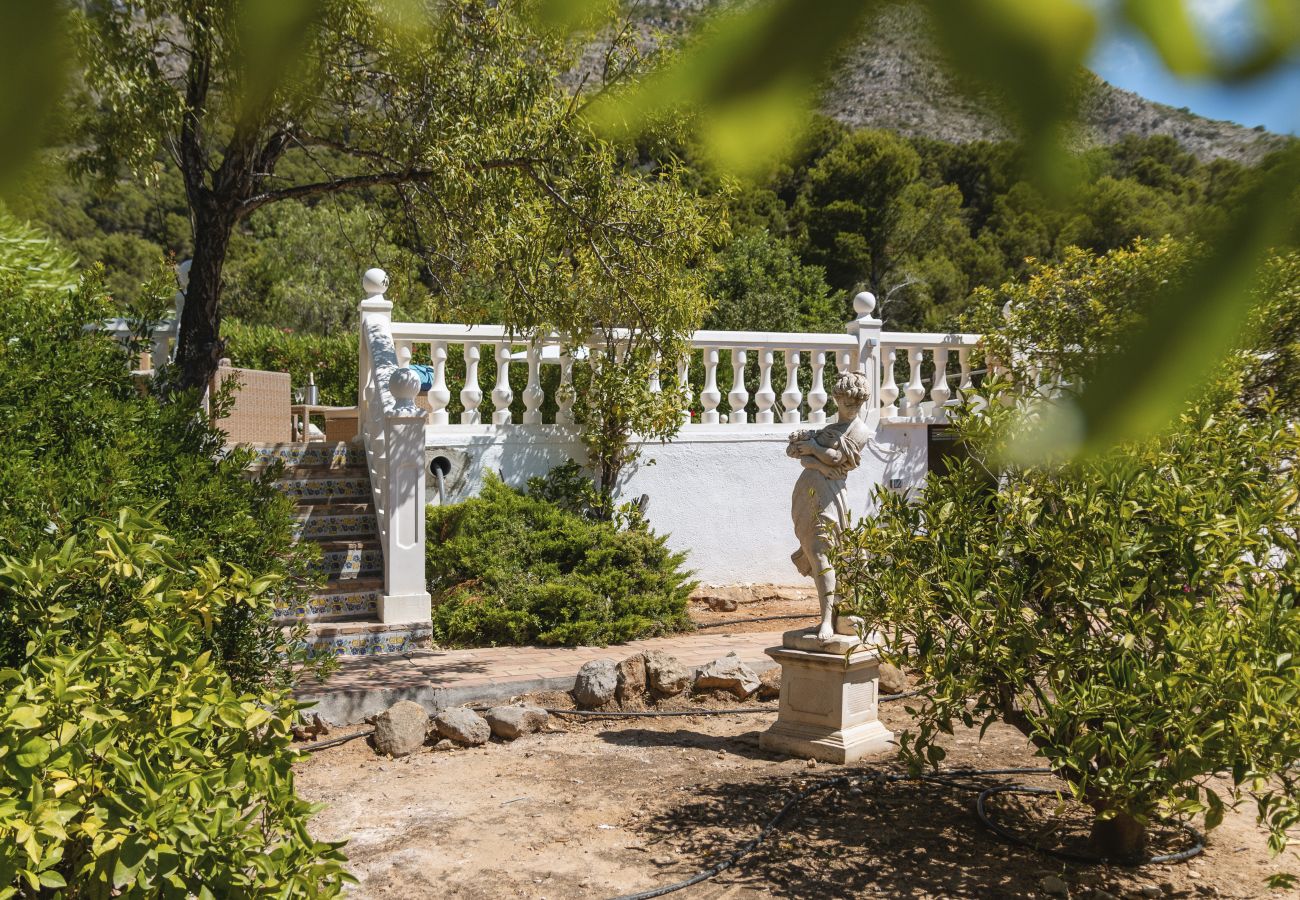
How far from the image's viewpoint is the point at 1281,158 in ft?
1.63

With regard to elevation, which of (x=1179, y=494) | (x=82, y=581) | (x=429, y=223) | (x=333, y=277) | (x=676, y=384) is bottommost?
(x=82, y=581)

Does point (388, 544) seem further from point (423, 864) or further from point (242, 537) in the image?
point (423, 864)

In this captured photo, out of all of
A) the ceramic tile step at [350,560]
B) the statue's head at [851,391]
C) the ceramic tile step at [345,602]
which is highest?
the statue's head at [851,391]

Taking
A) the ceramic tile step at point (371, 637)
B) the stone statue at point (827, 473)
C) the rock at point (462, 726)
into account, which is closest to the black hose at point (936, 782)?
the stone statue at point (827, 473)

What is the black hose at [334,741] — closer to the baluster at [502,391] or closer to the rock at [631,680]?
the rock at [631,680]

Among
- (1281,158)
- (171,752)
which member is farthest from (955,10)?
(171,752)

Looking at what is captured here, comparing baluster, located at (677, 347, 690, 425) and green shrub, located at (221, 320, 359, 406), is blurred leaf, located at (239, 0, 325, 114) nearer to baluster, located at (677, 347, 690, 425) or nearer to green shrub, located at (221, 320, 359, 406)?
baluster, located at (677, 347, 690, 425)

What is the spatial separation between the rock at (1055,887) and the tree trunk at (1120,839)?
1.43 feet

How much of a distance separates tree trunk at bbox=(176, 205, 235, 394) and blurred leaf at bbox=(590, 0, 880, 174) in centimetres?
764

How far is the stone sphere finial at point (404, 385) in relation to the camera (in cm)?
815

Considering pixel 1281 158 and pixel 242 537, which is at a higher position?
pixel 1281 158

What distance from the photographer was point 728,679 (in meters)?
7.06

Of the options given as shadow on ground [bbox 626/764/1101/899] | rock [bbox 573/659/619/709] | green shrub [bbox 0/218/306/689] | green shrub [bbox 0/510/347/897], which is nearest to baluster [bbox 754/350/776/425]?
rock [bbox 573/659/619/709]

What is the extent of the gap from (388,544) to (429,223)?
2.90m
